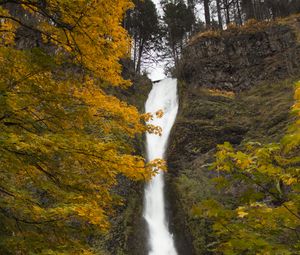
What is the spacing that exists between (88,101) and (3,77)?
1466 mm

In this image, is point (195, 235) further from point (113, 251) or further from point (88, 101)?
point (88, 101)

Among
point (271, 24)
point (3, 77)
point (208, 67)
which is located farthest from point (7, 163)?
point (271, 24)

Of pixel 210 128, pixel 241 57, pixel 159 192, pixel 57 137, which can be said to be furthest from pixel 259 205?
pixel 241 57

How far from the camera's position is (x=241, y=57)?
1033 inches

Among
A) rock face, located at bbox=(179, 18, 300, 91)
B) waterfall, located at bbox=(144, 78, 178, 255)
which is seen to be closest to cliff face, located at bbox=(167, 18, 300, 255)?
rock face, located at bbox=(179, 18, 300, 91)

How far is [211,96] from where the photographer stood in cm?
2370

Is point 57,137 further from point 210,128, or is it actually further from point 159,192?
point 210,128

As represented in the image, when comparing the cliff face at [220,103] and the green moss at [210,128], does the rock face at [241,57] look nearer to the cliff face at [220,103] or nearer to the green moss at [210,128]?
the cliff face at [220,103]

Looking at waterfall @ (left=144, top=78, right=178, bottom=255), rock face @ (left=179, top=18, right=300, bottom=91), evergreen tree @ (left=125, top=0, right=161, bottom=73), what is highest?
evergreen tree @ (left=125, top=0, right=161, bottom=73)

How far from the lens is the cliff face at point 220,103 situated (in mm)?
17062

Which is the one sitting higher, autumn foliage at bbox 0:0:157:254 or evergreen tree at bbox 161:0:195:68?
evergreen tree at bbox 161:0:195:68

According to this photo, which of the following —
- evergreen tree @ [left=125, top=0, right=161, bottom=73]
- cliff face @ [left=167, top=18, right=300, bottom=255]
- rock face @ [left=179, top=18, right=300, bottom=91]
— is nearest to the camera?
cliff face @ [left=167, top=18, right=300, bottom=255]

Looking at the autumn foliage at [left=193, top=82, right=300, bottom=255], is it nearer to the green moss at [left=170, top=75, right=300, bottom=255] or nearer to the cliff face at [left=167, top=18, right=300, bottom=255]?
the cliff face at [left=167, top=18, right=300, bottom=255]

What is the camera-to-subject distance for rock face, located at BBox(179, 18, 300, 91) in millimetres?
24422
